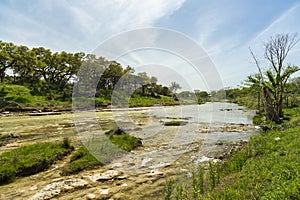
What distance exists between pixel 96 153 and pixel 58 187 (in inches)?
150

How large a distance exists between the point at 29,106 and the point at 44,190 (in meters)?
49.8

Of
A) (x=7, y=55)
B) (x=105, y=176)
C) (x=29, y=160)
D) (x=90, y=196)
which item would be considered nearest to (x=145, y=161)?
(x=105, y=176)

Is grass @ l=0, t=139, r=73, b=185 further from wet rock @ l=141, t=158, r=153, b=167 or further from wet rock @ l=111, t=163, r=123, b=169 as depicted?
wet rock @ l=141, t=158, r=153, b=167

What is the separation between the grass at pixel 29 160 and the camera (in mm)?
8883

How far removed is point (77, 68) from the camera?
76250mm

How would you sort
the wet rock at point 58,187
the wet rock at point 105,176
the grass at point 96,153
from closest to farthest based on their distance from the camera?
the wet rock at point 58,187 < the wet rock at point 105,176 < the grass at point 96,153

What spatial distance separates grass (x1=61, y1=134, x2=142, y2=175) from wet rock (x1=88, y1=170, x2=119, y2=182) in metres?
1.12

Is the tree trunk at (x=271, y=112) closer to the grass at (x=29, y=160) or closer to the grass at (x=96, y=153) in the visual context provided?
the grass at (x=96, y=153)

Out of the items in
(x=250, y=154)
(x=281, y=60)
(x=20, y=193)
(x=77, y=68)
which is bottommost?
(x=20, y=193)

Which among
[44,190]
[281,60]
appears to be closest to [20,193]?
[44,190]

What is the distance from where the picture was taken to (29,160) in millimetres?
10047

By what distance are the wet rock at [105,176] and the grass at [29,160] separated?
3.07 meters

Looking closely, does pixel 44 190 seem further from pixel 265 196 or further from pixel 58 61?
pixel 58 61

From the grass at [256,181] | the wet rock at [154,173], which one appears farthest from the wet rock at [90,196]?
the wet rock at [154,173]
